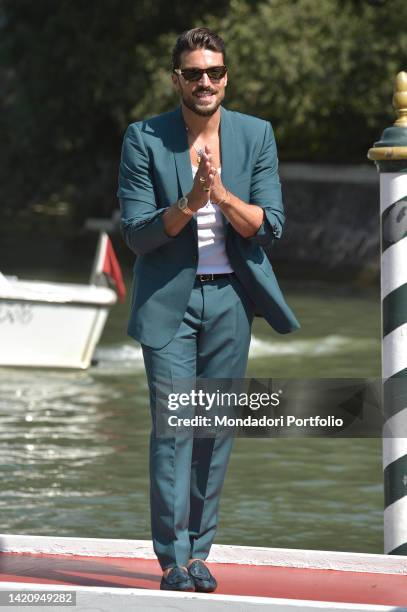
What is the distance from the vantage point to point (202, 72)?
572 cm

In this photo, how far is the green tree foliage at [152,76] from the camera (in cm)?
3369

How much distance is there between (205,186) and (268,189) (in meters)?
0.44

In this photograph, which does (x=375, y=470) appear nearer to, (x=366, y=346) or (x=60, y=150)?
(x=366, y=346)

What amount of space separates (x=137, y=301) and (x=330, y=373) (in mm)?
11609

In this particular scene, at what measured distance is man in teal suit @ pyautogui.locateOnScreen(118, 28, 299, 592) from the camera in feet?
18.9

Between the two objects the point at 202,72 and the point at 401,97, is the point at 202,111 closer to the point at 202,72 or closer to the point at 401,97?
the point at 202,72

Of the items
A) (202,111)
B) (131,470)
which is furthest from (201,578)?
(131,470)

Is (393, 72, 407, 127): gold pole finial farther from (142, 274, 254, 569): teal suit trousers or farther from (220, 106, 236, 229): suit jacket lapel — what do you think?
(142, 274, 254, 569): teal suit trousers

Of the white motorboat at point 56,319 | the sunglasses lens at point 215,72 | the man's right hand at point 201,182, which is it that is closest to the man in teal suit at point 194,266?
the sunglasses lens at point 215,72

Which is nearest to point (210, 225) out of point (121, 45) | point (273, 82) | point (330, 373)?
point (330, 373)

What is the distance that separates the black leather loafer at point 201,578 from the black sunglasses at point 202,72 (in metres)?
1.64

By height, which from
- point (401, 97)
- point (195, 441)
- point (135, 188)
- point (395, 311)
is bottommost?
point (195, 441)

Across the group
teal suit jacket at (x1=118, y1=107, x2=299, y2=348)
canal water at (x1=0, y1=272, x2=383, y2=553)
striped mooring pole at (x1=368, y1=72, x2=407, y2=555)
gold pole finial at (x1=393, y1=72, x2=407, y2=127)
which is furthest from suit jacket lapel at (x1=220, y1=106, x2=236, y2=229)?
canal water at (x1=0, y1=272, x2=383, y2=553)

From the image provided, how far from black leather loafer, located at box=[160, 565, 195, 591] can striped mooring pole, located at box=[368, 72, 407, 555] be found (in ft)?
2.78
